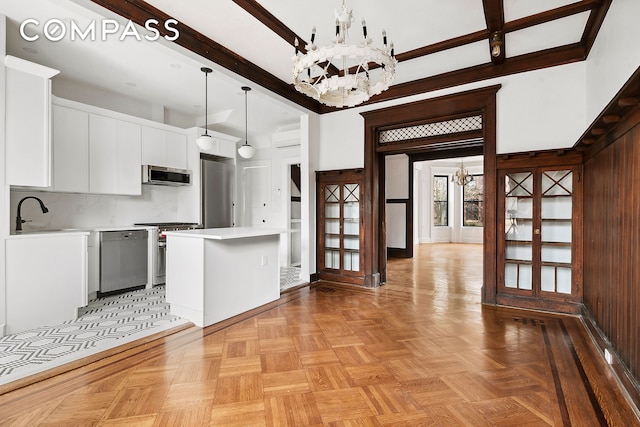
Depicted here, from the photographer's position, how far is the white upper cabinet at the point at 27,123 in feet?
9.12

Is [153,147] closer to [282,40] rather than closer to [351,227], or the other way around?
[282,40]

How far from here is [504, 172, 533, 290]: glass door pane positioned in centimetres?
370

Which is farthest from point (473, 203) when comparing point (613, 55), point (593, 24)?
point (613, 55)

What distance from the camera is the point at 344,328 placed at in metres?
3.08

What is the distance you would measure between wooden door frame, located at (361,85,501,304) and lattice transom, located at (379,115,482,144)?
0.08 m

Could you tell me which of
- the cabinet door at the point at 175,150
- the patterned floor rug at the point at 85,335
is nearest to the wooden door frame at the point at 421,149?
the patterned floor rug at the point at 85,335

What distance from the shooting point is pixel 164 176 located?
193 inches

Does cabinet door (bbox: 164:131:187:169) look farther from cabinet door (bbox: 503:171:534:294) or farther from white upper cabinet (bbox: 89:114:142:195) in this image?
cabinet door (bbox: 503:171:534:294)

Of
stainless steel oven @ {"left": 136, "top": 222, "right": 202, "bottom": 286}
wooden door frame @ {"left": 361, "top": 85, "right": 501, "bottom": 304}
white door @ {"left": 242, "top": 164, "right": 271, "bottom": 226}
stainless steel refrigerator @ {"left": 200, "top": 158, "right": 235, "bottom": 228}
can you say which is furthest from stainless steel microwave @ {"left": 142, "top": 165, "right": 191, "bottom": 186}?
wooden door frame @ {"left": 361, "top": 85, "right": 501, "bottom": 304}

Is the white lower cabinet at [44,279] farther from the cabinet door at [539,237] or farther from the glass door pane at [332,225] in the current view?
the cabinet door at [539,237]

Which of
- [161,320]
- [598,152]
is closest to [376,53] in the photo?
[598,152]

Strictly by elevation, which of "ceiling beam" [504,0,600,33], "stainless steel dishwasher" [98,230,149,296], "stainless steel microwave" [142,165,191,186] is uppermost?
"ceiling beam" [504,0,600,33]

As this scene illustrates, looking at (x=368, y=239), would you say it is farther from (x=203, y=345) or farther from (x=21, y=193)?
(x=21, y=193)

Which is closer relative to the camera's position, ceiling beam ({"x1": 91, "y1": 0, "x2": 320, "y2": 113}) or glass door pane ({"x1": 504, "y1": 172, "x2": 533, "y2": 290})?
ceiling beam ({"x1": 91, "y1": 0, "x2": 320, "y2": 113})
